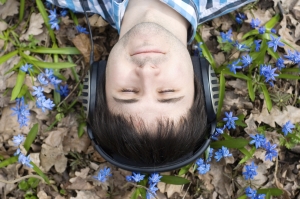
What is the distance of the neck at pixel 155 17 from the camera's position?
2.18 meters

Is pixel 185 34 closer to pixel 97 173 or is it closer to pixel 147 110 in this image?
pixel 147 110

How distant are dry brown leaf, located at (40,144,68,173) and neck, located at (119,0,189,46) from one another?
3.76 feet

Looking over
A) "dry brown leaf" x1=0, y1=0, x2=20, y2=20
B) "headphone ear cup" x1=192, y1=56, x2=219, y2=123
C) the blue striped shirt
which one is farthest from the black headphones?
"dry brown leaf" x1=0, y1=0, x2=20, y2=20

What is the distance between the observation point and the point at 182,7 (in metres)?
2.21

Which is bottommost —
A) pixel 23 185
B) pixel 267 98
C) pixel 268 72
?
pixel 23 185

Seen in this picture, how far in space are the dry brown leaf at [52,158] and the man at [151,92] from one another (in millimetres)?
685

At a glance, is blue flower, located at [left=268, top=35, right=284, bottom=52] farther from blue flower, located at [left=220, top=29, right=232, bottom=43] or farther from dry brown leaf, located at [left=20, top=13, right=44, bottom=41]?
dry brown leaf, located at [left=20, top=13, right=44, bottom=41]

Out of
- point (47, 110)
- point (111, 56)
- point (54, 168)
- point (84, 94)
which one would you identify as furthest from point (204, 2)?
point (54, 168)

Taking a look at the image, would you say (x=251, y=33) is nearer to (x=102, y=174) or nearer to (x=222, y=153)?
(x=222, y=153)

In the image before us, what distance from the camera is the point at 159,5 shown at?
223 cm

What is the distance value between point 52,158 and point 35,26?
1.09 m

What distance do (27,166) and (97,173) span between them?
1.81ft

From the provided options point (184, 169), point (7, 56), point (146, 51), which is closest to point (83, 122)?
point (7, 56)

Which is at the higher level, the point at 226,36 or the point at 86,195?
the point at 226,36
